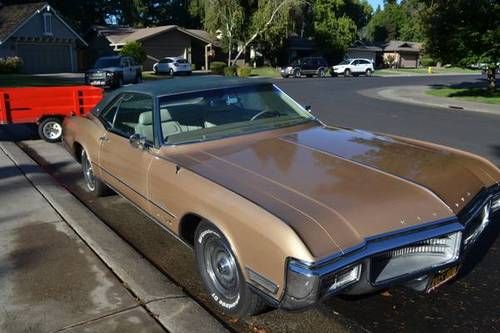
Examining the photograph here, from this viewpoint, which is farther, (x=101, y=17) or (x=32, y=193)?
(x=101, y=17)

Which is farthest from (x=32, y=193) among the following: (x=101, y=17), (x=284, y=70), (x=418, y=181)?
(x=101, y=17)

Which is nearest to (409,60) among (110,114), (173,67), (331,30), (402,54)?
(402,54)

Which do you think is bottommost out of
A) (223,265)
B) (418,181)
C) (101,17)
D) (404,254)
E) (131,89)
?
(223,265)

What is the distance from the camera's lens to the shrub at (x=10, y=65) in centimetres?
3659

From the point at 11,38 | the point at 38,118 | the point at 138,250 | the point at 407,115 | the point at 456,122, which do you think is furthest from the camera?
the point at 11,38

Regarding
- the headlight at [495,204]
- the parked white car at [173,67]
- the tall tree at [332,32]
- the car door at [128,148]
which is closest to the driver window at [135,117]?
the car door at [128,148]

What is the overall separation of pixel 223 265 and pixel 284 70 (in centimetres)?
3851

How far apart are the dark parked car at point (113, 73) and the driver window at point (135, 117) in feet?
69.1

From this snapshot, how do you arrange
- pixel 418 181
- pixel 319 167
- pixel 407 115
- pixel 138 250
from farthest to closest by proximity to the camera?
pixel 407 115 < pixel 138 250 < pixel 319 167 < pixel 418 181

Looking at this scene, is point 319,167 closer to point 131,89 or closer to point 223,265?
point 223,265

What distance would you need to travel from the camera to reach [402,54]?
72500 millimetres

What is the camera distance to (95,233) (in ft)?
15.1

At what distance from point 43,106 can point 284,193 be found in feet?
25.7

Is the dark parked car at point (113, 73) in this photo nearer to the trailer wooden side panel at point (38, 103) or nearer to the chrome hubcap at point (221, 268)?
the trailer wooden side panel at point (38, 103)
